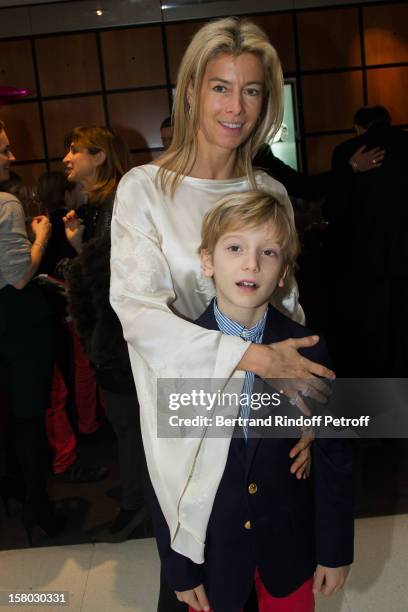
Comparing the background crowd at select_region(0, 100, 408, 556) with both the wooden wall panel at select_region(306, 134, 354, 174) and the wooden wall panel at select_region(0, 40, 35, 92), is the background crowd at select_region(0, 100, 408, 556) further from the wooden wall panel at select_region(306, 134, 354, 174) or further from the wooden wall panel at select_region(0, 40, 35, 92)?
the wooden wall panel at select_region(0, 40, 35, 92)

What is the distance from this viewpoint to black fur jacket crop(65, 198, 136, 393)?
220cm

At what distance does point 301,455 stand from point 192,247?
481 mm

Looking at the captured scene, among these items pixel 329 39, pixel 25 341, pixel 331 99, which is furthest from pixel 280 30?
pixel 25 341

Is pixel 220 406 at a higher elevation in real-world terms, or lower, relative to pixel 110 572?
higher

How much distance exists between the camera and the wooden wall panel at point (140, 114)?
18.9ft

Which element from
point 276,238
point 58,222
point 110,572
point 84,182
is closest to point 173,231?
point 276,238

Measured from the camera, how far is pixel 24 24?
5.54m

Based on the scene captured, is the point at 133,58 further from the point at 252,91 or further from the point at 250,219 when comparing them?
the point at 250,219

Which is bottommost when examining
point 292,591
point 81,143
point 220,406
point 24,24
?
point 292,591

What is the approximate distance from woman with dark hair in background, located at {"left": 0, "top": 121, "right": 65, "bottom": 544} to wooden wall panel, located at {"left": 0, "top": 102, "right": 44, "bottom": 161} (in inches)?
139

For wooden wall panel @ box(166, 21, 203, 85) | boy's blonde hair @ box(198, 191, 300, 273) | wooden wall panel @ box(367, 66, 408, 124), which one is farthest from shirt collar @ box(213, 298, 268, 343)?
wooden wall panel @ box(367, 66, 408, 124)

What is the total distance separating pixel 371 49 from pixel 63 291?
4.11m

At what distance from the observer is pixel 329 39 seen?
5.73m

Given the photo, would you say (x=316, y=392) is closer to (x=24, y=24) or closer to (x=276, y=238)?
(x=276, y=238)
